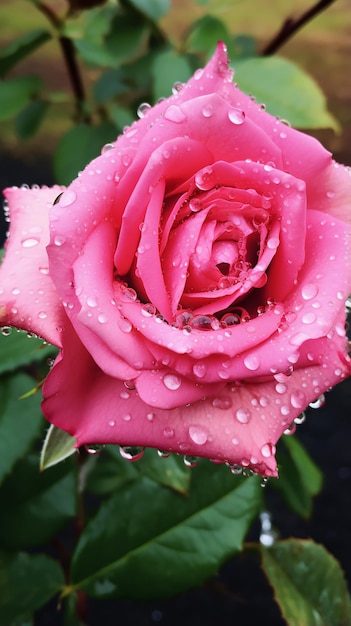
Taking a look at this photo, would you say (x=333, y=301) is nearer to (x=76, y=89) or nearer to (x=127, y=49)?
(x=127, y=49)

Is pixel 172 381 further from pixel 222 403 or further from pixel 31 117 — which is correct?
pixel 31 117

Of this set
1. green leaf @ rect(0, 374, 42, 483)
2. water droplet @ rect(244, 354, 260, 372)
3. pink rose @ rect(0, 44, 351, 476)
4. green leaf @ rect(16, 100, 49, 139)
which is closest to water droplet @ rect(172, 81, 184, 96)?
pink rose @ rect(0, 44, 351, 476)

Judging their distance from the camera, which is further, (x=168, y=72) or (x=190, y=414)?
(x=168, y=72)

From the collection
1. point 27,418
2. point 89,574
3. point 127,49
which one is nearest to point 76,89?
point 127,49

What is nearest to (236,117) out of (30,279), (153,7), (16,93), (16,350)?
(30,279)

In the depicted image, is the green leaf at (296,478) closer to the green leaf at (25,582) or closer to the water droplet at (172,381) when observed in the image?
the green leaf at (25,582)

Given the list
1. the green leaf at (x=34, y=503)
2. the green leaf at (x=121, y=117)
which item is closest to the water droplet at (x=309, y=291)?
the green leaf at (x=34, y=503)
